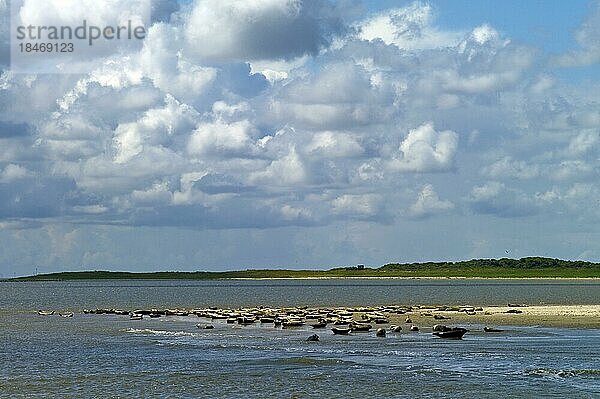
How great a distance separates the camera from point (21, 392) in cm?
4197

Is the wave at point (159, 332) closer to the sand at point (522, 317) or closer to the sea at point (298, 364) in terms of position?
the sea at point (298, 364)

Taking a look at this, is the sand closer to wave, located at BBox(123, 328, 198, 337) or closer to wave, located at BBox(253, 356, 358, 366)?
wave, located at BBox(123, 328, 198, 337)

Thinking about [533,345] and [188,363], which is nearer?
[188,363]

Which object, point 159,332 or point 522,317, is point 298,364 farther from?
point 522,317

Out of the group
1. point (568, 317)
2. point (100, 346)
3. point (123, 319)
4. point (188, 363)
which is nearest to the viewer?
point (188, 363)

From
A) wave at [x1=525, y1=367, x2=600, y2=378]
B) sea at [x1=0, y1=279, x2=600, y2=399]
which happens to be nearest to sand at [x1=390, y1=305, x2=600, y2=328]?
sea at [x1=0, y1=279, x2=600, y2=399]

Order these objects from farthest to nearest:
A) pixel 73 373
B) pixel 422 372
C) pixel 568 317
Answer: pixel 568 317 < pixel 73 373 < pixel 422 372

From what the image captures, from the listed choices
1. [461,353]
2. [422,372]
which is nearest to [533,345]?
[461,353]

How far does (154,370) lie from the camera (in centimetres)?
4916

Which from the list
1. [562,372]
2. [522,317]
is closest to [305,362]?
[562,372]

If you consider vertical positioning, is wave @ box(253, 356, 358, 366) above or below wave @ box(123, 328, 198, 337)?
below

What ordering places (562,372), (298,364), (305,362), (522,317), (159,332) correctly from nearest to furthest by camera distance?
(562,372)
(298,364)
(305,362)
(159,332)
(522,317)

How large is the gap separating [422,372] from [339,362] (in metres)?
6.36

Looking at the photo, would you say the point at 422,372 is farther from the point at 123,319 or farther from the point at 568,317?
the point at 123,319
